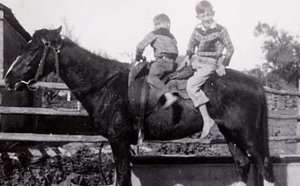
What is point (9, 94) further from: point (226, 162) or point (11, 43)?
point (226, 162)

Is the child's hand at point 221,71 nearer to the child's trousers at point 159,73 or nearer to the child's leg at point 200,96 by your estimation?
the child's leg at point 200,96

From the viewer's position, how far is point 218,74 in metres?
5.35

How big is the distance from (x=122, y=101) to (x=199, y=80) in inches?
40.9

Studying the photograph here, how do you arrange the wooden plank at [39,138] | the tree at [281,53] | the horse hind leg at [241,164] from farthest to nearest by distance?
1. the tree at [281,53]
2. the wooden plank at [39,138]
3. the horse hind leg at [241,164]

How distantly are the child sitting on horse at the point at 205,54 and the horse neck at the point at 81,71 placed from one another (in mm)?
1062

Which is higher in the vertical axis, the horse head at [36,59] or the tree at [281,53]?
the horse head at [36,59]

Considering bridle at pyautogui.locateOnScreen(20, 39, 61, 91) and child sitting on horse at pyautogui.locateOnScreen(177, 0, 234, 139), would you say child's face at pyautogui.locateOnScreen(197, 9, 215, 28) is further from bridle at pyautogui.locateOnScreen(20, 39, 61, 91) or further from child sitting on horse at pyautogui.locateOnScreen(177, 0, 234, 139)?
bridle at pyautogui.locateOnScreen(20, 39, 61, 91)

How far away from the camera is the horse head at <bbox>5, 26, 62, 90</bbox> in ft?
16.8

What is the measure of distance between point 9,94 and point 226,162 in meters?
10.2

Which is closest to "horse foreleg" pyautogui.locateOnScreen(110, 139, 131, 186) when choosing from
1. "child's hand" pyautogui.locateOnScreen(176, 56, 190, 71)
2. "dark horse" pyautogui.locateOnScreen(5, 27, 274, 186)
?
"dark horse" pyautogui.locateOnScreen(5, 27, 274, 186)

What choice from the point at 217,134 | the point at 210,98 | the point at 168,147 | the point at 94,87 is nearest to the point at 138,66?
the point at 94,87

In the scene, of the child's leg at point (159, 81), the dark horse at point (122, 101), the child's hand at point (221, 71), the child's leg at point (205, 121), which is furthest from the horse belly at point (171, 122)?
the child's hand at point (221, 71)

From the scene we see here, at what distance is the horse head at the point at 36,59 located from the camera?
5.11 m

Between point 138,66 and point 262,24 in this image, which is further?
point 262,24
